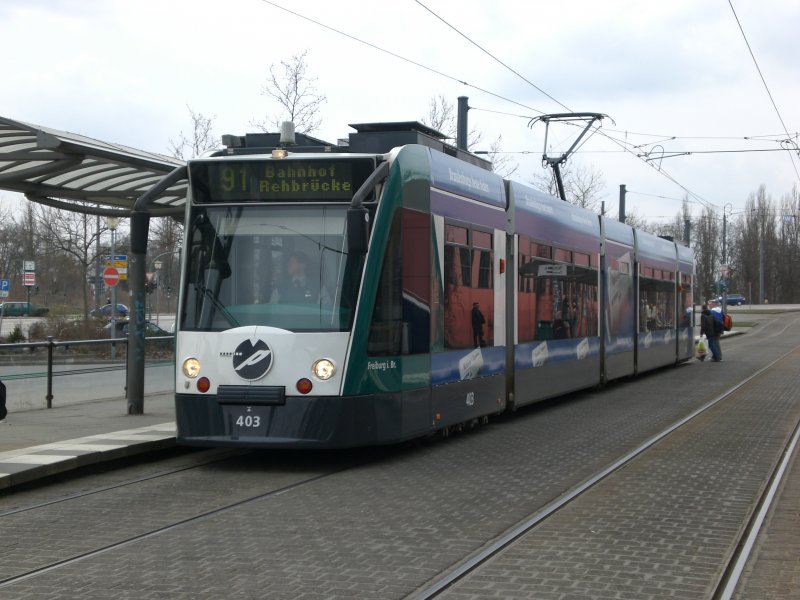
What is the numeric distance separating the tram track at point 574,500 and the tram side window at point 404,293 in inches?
89.5

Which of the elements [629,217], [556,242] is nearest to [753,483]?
[556,242]

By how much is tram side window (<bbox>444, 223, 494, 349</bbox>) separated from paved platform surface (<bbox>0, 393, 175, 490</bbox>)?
3341mm

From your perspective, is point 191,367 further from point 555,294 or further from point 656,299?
point 656,299

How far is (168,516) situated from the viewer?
8.34m

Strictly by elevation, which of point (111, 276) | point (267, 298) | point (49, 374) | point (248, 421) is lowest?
point (248, 421)

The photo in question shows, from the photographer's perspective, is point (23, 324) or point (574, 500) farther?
point (23, 324)

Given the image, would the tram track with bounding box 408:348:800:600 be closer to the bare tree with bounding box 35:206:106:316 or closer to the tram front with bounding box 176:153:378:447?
the tram front with bounding box 176:153:378:447

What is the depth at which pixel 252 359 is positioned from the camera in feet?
34.4

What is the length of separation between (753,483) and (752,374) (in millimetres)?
17083

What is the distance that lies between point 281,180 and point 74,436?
12.6ft

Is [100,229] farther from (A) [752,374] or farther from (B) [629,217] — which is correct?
(B) [629,217]

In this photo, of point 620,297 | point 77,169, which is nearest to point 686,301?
point 620,297

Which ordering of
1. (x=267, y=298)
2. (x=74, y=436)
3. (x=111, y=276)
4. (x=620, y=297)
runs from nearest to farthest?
(x=267, y=298) < (x=74, y=436) < (x=620, y=297) < (x=111, y=276)

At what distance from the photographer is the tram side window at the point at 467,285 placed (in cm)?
1229
